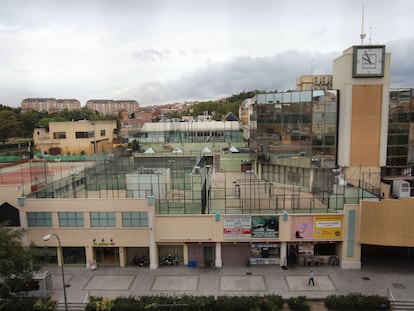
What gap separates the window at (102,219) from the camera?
92.3ft

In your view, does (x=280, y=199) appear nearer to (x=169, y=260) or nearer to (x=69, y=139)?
(x=169, y=260)

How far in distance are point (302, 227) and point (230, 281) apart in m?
7.65

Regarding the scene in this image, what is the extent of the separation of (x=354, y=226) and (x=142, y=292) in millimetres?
18213

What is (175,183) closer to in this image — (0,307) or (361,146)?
(0,307)

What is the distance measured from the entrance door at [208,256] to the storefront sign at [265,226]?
4143mm

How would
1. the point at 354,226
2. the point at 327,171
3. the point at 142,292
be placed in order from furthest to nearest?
the point at 327,171 → the point at 354,226 → the point at 142,292

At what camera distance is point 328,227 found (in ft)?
90.1

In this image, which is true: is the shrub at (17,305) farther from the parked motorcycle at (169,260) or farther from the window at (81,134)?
the window at (81,134)

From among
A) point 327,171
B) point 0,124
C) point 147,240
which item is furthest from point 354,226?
point 0,124

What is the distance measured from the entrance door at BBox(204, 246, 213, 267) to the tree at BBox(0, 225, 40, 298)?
13.3m

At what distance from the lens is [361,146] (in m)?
34.4

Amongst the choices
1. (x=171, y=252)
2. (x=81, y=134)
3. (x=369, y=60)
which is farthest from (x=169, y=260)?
(x=81, y=134)

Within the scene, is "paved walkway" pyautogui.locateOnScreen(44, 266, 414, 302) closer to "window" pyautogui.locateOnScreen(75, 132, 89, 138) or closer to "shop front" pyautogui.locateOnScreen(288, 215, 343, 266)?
"shop front" pyautogui.locateOnScreen(288, 215, 343, 266)

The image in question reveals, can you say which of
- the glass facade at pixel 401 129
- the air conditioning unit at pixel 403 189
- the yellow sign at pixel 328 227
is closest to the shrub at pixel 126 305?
the yellow sign at pixel 328 227
